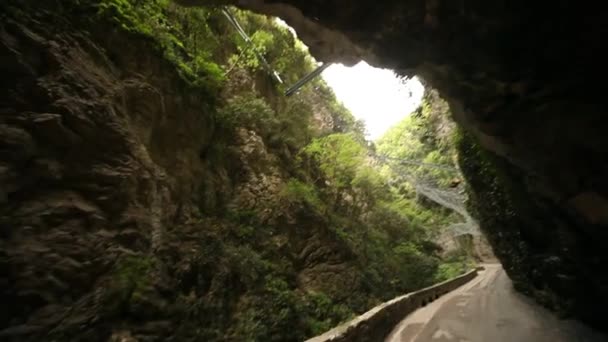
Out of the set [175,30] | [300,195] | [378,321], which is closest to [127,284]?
[378,321]

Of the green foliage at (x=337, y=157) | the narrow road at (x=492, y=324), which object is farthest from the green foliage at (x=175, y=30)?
the narrow road at (x=492, y=324)

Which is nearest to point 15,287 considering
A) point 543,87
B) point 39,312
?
point 39,312

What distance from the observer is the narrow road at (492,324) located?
537 cm

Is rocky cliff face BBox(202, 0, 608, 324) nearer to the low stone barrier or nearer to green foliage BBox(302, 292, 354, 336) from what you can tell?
the low stone barrier

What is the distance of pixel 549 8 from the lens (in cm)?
246

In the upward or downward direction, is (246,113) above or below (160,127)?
above

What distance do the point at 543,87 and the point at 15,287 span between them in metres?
6.10

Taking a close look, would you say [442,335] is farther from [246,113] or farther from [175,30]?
[175,30]

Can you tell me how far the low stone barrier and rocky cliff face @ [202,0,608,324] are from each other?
3563 millimetres

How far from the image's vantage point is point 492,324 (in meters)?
6.44

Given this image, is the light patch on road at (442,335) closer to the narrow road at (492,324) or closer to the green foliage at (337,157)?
the narrow road at (492,324)

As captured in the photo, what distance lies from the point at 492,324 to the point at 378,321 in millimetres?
2704

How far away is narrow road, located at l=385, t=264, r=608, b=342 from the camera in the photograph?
17.6 feet

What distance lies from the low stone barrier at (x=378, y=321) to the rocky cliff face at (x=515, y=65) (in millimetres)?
3563
